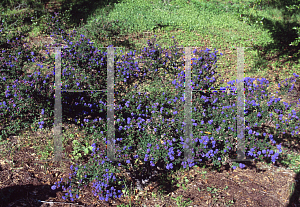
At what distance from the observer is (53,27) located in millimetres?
5734

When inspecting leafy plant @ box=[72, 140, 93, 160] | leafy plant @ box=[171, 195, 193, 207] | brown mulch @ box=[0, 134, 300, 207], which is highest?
leafy plant @ box=[72, 140, 93, 160]

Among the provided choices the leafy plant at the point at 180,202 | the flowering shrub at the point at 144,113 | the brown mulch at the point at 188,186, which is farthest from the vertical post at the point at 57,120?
the leafy plant at the point at 180,202

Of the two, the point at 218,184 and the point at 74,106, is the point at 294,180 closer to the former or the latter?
the point at 218,184

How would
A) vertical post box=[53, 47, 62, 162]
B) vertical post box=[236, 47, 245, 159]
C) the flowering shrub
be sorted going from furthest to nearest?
vertical post box=[53, 47, 62, 162] < vertical post box=[236, 47, 245, 159] < the flowering shrub

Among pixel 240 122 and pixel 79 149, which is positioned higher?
pixel 240 122

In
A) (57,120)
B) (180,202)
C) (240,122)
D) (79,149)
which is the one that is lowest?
(180,202)

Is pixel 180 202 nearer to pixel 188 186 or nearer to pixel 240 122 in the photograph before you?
pixel 188 186

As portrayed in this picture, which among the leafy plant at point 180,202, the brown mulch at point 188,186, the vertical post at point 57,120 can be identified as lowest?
the leafy plant at point 180,202

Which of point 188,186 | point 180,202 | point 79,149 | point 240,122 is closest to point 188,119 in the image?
point 240,122

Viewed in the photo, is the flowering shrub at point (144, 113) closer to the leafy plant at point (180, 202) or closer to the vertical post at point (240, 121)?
the vertical post at point (240, 121)

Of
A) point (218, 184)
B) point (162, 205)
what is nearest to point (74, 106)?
point (162, 205)

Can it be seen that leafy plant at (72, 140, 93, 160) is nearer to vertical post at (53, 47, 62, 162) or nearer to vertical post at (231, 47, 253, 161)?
vertical post at (53, 47, 62, 162)

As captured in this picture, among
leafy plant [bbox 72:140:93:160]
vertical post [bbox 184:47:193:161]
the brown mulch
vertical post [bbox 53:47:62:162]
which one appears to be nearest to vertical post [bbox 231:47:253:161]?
the brown mulch

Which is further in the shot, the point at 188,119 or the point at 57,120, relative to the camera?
the point at 57,120
